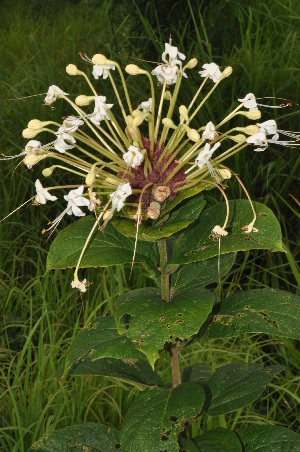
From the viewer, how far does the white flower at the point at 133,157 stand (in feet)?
3.25

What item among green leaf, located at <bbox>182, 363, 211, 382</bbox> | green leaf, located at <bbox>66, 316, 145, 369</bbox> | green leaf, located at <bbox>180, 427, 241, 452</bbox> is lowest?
green leaf, located at <bbox>182, 363, 211, 382</bbox>

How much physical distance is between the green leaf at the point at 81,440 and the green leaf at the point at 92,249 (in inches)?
15.4

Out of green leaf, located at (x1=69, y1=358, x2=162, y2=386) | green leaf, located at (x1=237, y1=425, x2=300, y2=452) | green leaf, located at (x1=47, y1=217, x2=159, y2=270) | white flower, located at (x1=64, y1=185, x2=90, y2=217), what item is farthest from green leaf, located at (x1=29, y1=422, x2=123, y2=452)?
white flower, located at (x1=64, y1=185, x2=90, y2=217)

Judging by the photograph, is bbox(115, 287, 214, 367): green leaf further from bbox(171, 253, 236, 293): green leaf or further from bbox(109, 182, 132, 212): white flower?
bbox(109, 182, 132, 212): white flower

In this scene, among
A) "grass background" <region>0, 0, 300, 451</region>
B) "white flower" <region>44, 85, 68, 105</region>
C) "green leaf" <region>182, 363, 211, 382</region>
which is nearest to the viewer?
"white flower" <region>44, 85, 68, 105</region>

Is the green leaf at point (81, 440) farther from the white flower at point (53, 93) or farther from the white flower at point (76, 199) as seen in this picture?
the white flower at point (53, 93)

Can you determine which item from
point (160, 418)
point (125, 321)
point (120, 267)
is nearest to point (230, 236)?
point (125, 321)

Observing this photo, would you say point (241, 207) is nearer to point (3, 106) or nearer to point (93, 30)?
point (3, 106)

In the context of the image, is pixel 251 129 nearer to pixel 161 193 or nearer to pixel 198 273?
pixel 161 193

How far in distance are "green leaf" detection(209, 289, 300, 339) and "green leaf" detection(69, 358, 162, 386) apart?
20cm

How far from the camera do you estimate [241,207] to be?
117 cm

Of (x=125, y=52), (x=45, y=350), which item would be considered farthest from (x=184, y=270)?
(x=125, y=52)

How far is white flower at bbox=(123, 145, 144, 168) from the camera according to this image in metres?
0.99

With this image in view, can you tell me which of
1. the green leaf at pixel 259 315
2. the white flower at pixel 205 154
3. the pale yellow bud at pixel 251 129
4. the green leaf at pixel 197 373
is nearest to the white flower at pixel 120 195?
the white flower at pixel 205 154
